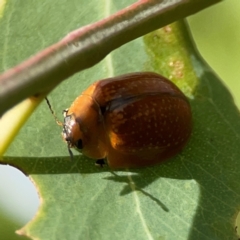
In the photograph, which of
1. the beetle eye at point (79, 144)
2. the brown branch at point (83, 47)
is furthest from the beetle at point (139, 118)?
the brown branch at point (83, 47)

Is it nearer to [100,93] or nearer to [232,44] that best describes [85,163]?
[100,93]

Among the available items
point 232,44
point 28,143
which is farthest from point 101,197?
point 232,44

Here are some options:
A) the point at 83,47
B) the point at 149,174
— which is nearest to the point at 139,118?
the point at 149,174

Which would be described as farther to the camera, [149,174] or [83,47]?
[149,174]

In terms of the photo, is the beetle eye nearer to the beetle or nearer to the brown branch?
the beetle

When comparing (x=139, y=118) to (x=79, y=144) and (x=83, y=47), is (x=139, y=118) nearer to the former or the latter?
(x=79, y=144)
